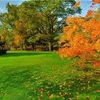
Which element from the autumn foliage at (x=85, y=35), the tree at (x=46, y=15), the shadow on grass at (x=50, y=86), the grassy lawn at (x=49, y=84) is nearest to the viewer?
the autumn foliage at (x=85, y=35)

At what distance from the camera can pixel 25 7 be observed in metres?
41.6

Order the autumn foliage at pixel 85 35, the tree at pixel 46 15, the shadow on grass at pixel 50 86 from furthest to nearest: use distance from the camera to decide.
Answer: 1. the tree at pixel 46 15
2. the shadow on grass at pixel 50 86
3. the autumn foliage at pixel 85 35

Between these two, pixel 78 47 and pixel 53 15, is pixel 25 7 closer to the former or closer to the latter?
pixel 53 15

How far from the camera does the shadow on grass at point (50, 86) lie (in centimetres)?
1035

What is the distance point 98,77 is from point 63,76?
210 centimetres

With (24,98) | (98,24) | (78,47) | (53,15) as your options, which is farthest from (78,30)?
(53,15)

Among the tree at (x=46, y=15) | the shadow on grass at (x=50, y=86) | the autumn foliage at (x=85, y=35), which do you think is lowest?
the shadow on grass at (x=50, y=86)

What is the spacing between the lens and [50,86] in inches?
462

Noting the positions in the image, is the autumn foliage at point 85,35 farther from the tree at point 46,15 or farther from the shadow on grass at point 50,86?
the tree at point 46,15

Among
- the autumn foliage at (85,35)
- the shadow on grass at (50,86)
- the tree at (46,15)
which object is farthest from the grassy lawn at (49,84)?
the tree at (46,15)

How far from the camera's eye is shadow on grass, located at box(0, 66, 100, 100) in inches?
408

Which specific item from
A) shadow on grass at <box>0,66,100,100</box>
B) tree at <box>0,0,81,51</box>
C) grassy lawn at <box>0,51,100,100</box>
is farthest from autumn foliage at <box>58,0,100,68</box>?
tree at <box>0,0,81,51</box>

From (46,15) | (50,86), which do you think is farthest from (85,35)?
(46,15)

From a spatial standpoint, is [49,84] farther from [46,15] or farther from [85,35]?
[46,15]
